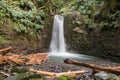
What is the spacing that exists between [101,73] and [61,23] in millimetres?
10863

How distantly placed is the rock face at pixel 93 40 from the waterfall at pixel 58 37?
1.36 feet

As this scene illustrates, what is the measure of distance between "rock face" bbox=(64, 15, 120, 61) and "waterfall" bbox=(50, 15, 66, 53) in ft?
1.36

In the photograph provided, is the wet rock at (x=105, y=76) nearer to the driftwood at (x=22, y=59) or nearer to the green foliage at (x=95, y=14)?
the driftwood at (x=22, y=59)

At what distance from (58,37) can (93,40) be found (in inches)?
130

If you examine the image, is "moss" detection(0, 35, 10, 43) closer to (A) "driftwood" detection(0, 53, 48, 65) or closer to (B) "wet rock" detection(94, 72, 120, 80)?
(A) "driftwood" detection(0, 53, 48, 65)

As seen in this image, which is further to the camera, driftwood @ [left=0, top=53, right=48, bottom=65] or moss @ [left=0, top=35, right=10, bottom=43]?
moss @ [left=0, top=35, right=10, bottom=43]

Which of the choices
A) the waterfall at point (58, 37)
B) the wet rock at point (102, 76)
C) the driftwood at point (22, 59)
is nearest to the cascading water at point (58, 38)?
the waterfall at point (58, 37)

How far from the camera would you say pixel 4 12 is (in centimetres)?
1430

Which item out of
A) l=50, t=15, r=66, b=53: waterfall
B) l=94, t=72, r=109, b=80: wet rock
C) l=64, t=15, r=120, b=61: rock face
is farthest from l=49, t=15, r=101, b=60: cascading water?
l=94, t=72, r=109, b=80: wet rock

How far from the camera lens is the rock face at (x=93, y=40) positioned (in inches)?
511

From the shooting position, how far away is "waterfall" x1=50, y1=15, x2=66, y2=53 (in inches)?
640

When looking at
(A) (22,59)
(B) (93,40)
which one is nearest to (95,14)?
(B) (93,40)

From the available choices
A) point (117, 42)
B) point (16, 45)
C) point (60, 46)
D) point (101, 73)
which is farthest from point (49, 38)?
point (101, 73)

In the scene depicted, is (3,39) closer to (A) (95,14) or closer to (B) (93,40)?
(B) (93,40)
